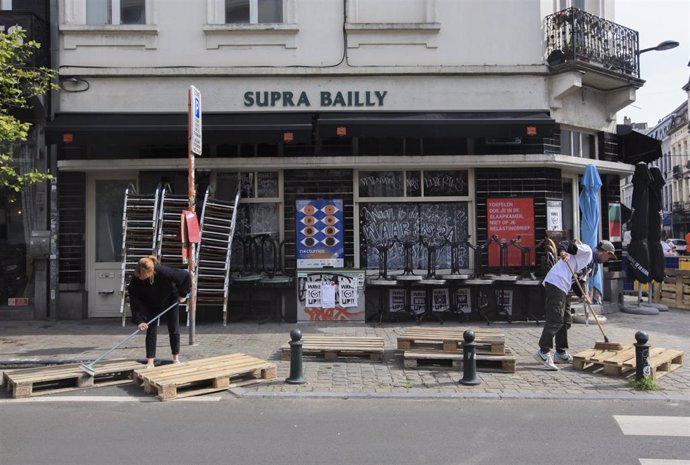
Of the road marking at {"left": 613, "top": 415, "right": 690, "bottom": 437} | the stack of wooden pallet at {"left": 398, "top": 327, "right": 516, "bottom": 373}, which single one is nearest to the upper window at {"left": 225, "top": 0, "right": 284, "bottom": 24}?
the stack of wooden pallet at {"left": 398, "top": 327, "right": 516, "bottom": 373}

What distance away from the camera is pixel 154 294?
7652mm

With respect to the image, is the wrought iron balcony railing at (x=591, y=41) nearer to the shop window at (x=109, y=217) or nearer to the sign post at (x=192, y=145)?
the sign post at (x=192, y=145)

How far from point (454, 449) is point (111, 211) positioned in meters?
9.14

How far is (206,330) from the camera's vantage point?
1044 cm

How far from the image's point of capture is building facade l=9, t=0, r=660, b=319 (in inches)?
445

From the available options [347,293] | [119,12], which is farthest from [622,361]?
[119,12]

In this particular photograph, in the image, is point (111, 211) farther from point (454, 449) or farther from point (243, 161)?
point (454, 449)

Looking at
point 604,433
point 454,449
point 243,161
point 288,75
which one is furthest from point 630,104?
point 454,449

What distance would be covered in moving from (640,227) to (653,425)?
8.48m

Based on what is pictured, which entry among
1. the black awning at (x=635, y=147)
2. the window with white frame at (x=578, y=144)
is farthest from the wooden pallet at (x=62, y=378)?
the black awning at (x=635, y=147)

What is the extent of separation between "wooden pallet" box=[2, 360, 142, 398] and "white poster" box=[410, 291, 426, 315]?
5509 millimetres

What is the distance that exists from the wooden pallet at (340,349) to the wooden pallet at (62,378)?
2153 mm

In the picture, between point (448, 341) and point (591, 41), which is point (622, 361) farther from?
point (591, 41)

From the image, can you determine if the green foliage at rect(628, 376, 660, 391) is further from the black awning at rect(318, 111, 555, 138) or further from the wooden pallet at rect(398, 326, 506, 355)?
the black awning at rect(318, 111, 555, 138)
